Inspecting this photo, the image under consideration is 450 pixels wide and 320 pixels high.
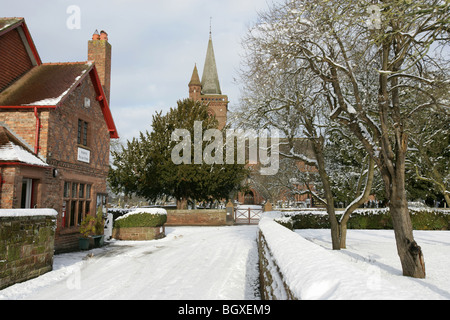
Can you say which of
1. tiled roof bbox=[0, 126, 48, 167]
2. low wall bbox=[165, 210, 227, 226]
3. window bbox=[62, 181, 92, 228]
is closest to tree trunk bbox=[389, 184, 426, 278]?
tiled roof bbox=[0, 126, 48, 167]

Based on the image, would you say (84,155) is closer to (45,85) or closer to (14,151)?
(45,85)

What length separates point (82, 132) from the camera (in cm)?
1523

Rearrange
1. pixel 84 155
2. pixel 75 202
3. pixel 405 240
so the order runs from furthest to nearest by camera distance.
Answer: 1. pixel 84 155
2. pixel 75 202
3. pixel 405 240

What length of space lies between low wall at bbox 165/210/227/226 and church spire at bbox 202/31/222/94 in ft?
141

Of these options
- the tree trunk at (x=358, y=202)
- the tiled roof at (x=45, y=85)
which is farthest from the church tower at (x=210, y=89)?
the tree trunk at (x=358, y=202)

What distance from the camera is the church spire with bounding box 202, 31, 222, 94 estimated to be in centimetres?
6762

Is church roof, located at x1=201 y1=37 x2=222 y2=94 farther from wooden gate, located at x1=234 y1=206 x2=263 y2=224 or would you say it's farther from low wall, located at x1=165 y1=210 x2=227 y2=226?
low wall, located at x1=165 y1=210 x2=227 y2=226

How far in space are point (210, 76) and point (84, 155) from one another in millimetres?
55875

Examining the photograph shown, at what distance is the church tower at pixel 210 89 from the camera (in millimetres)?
65312

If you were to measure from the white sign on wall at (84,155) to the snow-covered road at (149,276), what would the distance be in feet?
13.3

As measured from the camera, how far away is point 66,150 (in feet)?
44.9

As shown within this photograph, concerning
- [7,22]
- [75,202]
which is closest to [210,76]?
[7,22]

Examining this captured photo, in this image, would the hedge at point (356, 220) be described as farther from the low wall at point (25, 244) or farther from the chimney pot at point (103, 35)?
the low wall at point (25, 244)
